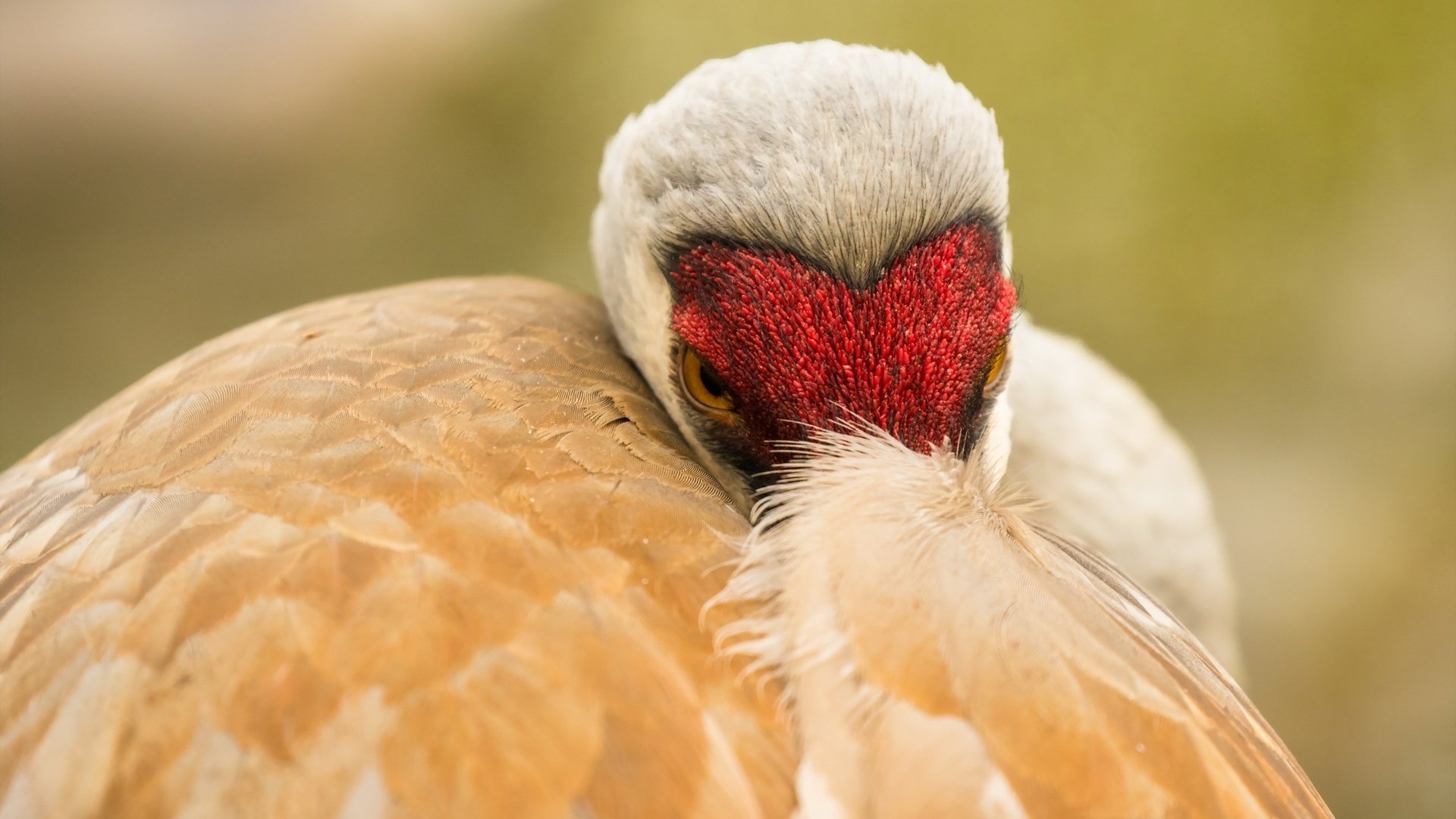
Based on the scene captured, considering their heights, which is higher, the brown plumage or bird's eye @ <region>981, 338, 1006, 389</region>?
the brown plumage

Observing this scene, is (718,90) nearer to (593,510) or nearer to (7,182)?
(593,510)

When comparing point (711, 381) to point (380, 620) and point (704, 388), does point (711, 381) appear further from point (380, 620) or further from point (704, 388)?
point (380, 620)

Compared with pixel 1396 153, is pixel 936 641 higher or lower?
higher

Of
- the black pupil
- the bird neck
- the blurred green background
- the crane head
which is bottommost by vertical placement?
the blurred green background

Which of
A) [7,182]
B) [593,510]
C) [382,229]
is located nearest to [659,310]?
[593,510]

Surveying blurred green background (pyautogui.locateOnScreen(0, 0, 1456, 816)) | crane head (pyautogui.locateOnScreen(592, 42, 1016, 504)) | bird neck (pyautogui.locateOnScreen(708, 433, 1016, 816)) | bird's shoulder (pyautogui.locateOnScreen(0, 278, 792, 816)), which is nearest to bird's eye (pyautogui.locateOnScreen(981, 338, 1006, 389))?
crane head (pyautogui.locateOnScreen(592, 42, 1016, 504))

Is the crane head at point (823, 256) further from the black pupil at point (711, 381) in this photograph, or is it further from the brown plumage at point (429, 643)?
the brown plumage at point (429, 643)

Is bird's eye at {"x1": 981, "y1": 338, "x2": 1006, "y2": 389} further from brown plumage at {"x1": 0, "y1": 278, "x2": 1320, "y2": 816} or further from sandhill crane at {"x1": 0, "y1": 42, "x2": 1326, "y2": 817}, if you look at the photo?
brown plumage at {"x1": 0, "y1": 278, "x2": 1320, "y2": 816}

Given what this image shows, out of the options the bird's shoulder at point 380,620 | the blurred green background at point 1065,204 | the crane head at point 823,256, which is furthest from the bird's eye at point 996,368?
the blurred green background at point 1065,204
